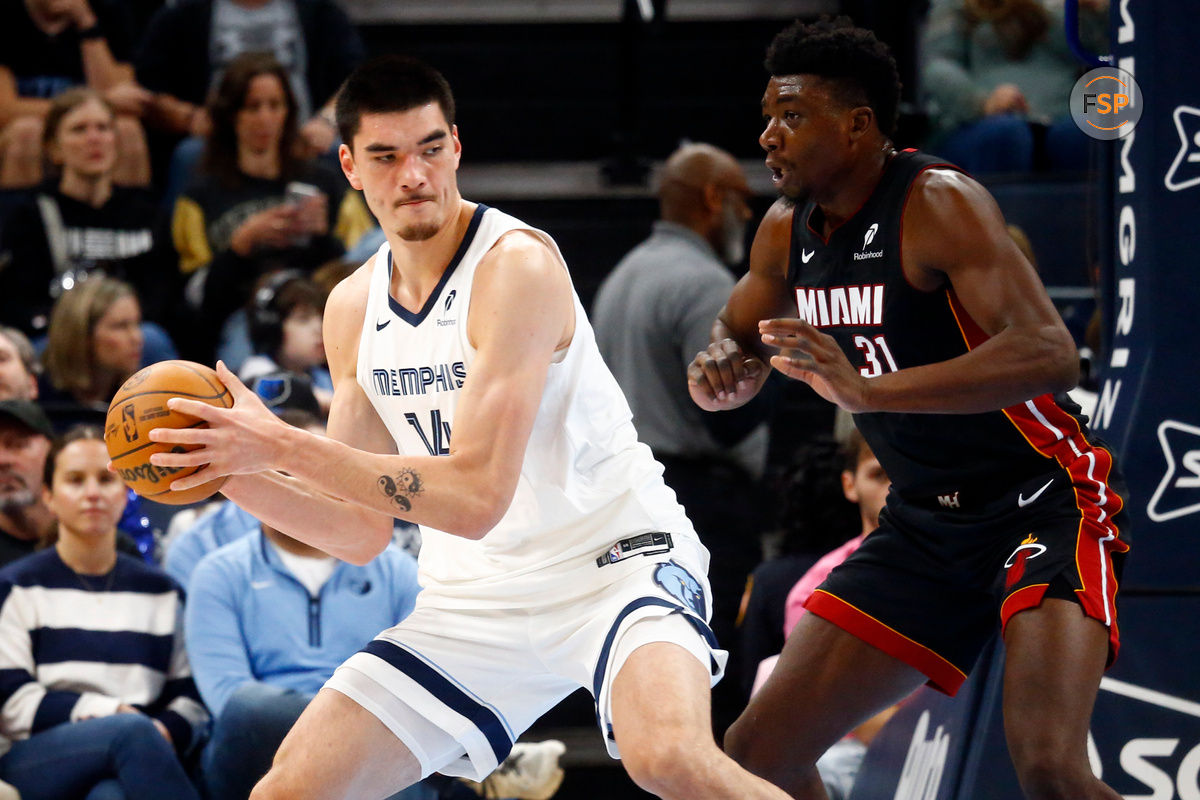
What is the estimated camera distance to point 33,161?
23.9ft

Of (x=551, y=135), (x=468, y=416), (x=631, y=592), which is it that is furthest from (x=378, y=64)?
(x=551, y=135)

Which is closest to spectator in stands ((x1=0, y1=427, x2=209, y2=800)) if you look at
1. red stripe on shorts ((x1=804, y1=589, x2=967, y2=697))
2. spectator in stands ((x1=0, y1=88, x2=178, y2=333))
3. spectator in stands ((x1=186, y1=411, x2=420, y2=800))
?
spectator in stands ((x1=186, y1=411, x2=420, y2=800))

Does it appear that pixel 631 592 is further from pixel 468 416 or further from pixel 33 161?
pixel 33 161

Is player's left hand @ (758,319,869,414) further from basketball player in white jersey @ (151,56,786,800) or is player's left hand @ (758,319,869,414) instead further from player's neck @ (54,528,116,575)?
player's neck @ (54,528,116,575)

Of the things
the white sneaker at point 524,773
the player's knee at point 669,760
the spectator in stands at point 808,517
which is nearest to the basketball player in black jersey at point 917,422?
the player's knee at point 669,760

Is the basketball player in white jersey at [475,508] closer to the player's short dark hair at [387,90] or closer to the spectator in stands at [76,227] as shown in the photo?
the player's short dark hair at [387,90]

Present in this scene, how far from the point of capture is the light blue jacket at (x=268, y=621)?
4766 millimetres

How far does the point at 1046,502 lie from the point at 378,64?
189 cm

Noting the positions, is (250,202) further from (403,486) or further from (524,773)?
(403,486)

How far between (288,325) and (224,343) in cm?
69

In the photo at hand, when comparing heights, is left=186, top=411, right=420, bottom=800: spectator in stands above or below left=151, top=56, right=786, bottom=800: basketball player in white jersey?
below

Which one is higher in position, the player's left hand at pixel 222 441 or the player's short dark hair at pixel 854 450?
the player's left hand at pixel 222 441

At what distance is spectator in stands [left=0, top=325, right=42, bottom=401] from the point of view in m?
5.73

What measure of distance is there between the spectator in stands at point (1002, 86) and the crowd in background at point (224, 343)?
1cm
